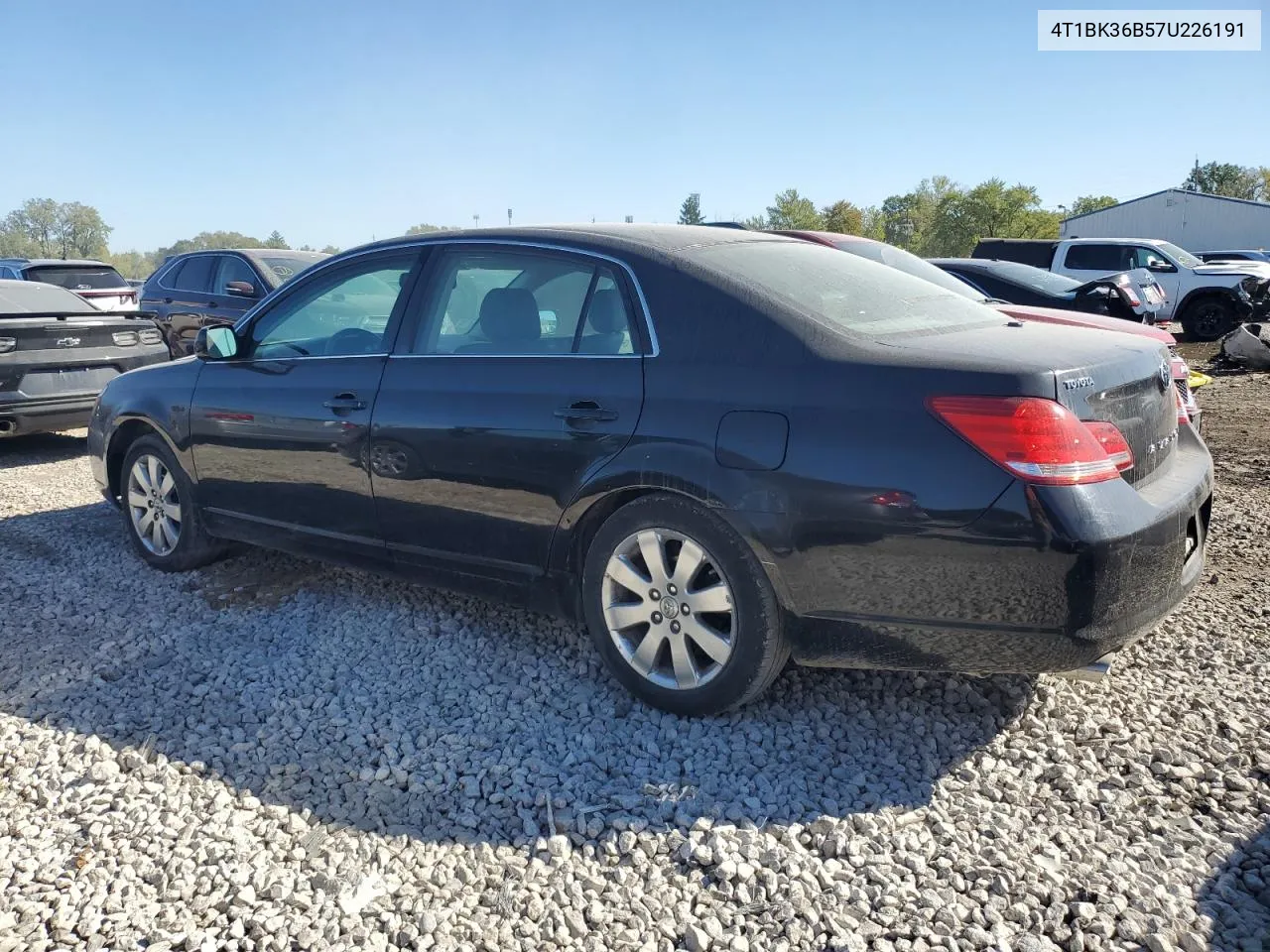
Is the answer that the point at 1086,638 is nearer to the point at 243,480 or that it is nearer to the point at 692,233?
the point at 692,233

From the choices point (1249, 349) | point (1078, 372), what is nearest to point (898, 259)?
point (1078, 372)

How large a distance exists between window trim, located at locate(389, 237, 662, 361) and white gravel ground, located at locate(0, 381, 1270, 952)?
1.16 metres

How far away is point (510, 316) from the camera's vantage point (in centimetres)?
366

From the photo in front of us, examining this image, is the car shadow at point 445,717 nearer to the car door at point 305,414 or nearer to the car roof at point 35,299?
the car door at point 305,414

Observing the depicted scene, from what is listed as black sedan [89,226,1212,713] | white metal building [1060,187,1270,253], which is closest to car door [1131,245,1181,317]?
black sedan [89,226,1212,713]

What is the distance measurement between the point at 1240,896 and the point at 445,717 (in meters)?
2.34

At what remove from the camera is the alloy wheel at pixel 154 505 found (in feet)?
16.0

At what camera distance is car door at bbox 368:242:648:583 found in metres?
3.32

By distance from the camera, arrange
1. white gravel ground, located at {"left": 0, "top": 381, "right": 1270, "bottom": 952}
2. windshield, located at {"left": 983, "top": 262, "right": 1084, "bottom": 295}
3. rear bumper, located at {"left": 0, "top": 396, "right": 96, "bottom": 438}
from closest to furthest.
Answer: white gravel ground, located at {"left": 0, "top": 381, "right": 1270, "bottom": 952}
rear bumper, located at {"left": 0, "top": 396, "right": 96, "bottom": 438}
windshield, located at {"left": 983, "top": 262, "right": 1084, "bottom": 295}

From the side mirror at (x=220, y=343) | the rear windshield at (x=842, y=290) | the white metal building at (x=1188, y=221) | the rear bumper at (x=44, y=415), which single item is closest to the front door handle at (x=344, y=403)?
the side mirror at (x=220, y=343)

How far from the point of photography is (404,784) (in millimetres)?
2953

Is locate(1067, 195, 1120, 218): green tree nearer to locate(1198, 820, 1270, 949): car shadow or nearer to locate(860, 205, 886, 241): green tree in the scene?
locate(860, 205, 886, 241): green tree

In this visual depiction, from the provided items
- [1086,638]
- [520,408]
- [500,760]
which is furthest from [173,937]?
[1086,638]

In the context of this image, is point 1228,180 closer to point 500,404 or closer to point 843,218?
point 843,218
